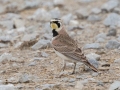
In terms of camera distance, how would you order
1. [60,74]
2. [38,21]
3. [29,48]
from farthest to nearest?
[38,21] < [29,48] < [60,74]

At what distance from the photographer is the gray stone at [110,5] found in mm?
14081

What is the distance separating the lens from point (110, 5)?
1429 cm

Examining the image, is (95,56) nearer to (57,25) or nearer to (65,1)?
(57,25)

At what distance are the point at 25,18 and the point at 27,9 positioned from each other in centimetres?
99

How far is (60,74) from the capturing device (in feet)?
28.4

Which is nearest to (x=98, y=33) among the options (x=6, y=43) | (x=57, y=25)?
(x=6, y=43)

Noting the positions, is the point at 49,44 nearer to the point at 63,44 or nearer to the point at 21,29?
the point at 63,44

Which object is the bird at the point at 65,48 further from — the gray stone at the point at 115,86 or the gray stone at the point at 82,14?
the gray stone at the point at 82,14

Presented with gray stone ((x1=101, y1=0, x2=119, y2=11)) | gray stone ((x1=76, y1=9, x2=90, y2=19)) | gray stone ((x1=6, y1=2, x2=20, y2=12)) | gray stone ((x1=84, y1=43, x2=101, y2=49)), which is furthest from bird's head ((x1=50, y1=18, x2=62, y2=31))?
gray stone ((x1=6, y1=2, x2=20, y2=12))

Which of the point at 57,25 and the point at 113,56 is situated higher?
the point at 57,25

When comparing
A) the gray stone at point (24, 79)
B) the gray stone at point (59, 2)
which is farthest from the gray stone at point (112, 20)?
the gray stone at point (24, 79)

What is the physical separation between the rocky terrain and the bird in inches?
8.9

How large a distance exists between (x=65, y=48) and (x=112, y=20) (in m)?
3.90

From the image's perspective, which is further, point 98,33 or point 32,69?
point 98,33
